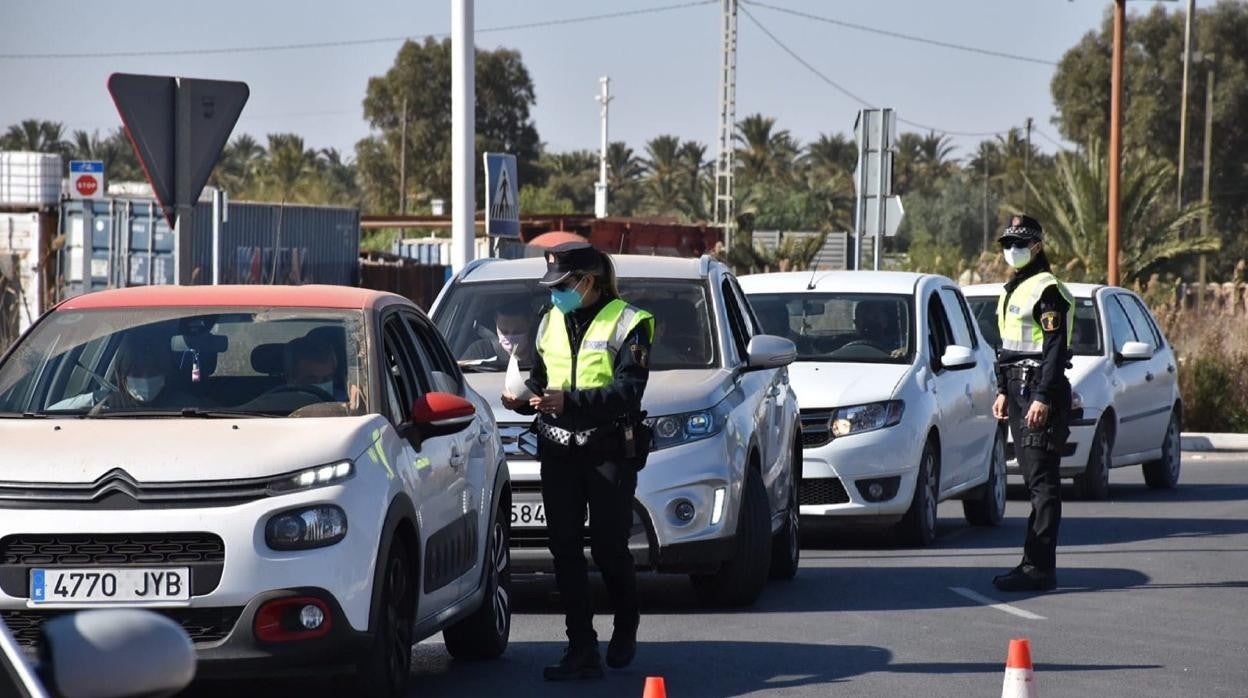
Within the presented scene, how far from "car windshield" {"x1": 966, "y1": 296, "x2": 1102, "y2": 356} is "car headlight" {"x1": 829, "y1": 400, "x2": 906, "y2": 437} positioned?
179 inches

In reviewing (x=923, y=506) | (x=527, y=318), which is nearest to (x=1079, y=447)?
(x=923, y=506)

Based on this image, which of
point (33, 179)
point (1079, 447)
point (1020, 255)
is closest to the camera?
point (1020, 255)

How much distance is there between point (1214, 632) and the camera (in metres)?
9.65

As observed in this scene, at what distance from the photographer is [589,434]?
26.6ft

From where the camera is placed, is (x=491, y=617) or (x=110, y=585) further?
(x=491, y=617)

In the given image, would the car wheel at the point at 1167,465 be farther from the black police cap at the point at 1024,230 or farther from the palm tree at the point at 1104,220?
the palm tree at the point at 1104,220

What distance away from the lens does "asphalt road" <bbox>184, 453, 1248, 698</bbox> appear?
8.17 meters

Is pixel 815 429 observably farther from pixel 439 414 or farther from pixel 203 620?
pixel 203 620

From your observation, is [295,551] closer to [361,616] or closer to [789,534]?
[361,616]

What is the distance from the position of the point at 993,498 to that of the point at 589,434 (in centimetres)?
734

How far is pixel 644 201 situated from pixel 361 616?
8759 centimetres

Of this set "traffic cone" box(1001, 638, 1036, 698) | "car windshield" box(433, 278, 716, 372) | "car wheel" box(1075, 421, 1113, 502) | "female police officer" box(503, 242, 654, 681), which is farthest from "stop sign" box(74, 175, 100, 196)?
"traffic cone" box(1001, 638, 1036, 698)

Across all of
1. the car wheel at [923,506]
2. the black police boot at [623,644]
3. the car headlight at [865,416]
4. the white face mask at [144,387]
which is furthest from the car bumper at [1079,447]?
the white face mask at [144,387]

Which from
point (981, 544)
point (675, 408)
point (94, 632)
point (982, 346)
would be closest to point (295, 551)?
point (675, 408)
